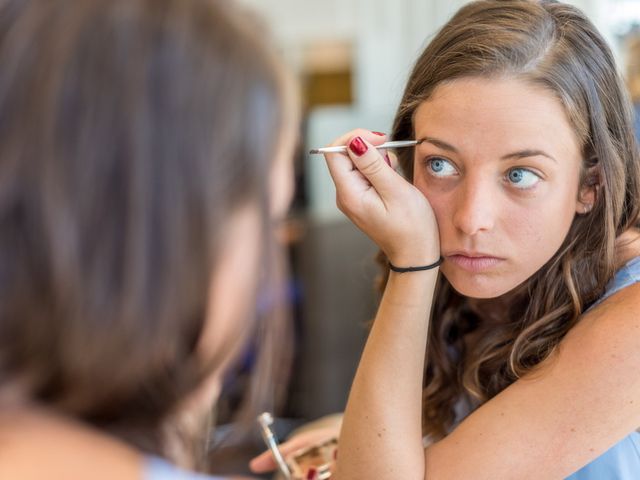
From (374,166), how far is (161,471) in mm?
589

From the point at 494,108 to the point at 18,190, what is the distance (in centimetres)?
63

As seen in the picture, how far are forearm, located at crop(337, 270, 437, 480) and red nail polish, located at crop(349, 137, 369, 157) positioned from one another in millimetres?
169

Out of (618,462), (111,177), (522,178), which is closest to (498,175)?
(522,178)

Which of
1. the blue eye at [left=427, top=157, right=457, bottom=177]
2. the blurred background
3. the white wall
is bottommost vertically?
the blurred background

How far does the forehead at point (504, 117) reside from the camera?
103 centimetres

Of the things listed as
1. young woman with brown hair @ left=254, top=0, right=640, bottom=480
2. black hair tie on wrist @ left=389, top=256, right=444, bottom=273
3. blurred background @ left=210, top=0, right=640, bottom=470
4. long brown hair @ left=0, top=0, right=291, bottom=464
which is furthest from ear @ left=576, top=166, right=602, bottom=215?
Result: blurred background @ left=210, top=0, right=640, bottom=470

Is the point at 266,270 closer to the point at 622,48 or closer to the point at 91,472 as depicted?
the point at 91,472

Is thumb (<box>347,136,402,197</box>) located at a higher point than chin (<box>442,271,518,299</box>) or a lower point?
higher

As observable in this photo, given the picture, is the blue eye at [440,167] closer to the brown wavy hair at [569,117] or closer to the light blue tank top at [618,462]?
the brown wavy hair at [569,117]

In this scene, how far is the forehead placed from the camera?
3.39 ft

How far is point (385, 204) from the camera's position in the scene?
1131mm

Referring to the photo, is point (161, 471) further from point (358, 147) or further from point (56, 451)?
point (358, 147)

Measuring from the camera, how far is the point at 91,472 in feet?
2.03

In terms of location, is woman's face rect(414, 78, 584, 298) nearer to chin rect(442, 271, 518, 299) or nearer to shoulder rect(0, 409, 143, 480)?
chin rect(442, 271, 518, 299)
